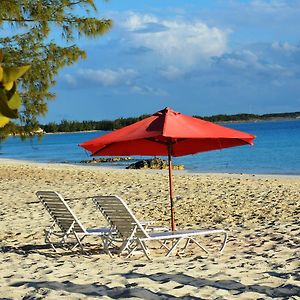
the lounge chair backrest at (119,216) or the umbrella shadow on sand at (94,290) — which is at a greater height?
the lounge chair backrest at (119,216)

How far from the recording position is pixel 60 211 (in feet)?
24.4

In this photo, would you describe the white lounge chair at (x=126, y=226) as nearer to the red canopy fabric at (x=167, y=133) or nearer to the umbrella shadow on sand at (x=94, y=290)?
the red canopy fabric at (x=167, y=133)

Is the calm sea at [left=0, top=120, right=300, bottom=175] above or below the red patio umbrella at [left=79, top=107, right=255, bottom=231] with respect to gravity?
below

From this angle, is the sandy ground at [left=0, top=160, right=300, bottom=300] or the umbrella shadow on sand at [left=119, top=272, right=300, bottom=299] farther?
the sandy ground at [left=0, top=160, right=300, bottom=300]

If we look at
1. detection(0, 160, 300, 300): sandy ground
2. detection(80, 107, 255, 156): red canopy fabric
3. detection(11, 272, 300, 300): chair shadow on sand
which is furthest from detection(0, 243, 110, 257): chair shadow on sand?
detection(11, 272, 300, 300): chair shadow on sand

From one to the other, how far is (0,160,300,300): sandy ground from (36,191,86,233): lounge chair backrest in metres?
0.31

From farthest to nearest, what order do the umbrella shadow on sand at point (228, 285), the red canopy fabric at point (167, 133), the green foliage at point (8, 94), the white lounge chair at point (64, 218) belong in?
the white lounge chair at point (64, 218)
the red canopy fabric at point (167, 133)
the umbrella shadow on sand at point (228, 285)
the green foliage at point (8, 94)

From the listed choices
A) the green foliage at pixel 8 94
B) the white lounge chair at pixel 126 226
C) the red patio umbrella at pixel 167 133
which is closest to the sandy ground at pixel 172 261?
the white lounge chair at pixel 126 226

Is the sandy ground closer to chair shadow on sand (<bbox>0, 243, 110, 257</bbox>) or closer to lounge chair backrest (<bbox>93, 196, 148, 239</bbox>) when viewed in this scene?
chair shadow on sand (<bbox>0, 243, 110, 257</bbox>)

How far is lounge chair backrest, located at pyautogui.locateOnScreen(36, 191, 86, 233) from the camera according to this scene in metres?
7.32

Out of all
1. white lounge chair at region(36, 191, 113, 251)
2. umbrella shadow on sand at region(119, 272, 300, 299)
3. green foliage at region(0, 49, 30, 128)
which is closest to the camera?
green foliage at region(0, 49, 30, 128)

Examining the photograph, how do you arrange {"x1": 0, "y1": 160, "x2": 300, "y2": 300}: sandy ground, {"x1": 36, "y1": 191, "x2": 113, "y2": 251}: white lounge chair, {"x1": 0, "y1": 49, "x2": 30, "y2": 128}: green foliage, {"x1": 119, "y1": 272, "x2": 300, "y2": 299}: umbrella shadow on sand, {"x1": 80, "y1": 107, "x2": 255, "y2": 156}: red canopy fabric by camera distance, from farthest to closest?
{"x1": 36, "y1": 191, "x2": 113, "y2": 251}: white lounge chair < {"x1": 80, "y1": 107, "x2": 255, "y2": 156}: red canopy fabric < {"x1": 0, "y1": 160, "x2": 300, "y2": 300}: sandy ground < {"x1": 119, "y1": 272, "x2": 300, "y2": 299}: umbrella shadow on sand < {"x1": 0, "y1": 49, "x2": 30, "y2": 128}: green foliage

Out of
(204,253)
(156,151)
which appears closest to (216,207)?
(156,151)

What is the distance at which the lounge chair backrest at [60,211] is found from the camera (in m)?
7.32
